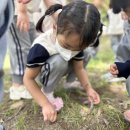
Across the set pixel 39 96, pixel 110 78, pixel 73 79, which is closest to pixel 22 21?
pixel 39 96

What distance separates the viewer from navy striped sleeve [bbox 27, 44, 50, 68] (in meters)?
2.79

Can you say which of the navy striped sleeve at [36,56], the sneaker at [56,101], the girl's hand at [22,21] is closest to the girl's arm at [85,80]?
the sneaker at [56,101]

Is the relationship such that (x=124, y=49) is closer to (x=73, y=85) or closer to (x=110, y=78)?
(x=110, y=78)

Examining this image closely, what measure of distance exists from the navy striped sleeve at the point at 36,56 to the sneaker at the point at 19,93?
1.61 ft

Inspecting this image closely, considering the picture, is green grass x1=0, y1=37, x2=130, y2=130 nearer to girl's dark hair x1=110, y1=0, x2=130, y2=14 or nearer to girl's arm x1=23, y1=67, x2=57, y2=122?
girl's arm x1=23, y1=67, x2=57, y2=122

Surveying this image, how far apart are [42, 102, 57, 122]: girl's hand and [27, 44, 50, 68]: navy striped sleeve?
0.92ft

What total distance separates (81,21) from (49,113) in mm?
673

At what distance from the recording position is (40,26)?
9.64 feet

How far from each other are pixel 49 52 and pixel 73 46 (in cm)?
31

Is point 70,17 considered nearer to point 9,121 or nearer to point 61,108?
point 61,108

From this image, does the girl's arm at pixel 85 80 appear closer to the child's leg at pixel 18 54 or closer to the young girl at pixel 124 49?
the young girl at pixel 124 49

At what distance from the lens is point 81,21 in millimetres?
2514

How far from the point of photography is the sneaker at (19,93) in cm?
326

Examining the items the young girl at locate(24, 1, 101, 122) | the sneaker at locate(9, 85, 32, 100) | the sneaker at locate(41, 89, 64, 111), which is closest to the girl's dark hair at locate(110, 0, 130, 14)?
the young girl at locate(24, 1, 101, 122)
